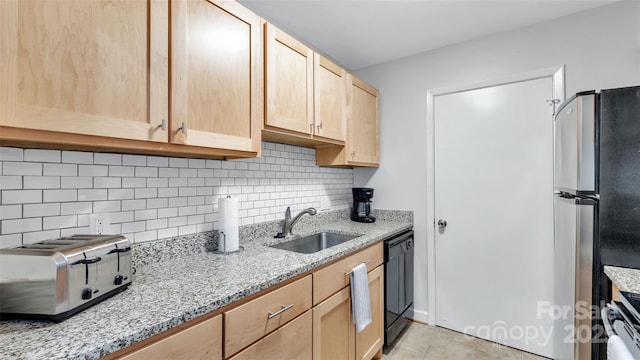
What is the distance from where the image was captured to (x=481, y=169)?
92.1 inches

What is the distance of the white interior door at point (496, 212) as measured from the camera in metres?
2.12

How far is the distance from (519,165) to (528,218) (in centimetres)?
41

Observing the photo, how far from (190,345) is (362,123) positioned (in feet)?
6.82

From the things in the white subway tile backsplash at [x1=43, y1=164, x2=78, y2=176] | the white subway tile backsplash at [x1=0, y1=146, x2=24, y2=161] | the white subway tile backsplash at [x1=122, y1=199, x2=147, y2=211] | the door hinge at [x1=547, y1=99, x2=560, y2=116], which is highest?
the door hinge at [x1=547, y1=99, x2=560, y2=116]

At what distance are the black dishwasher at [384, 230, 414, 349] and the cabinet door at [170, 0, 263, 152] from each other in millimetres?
1341

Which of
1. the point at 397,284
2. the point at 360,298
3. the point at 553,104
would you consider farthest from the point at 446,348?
the point at 553,104

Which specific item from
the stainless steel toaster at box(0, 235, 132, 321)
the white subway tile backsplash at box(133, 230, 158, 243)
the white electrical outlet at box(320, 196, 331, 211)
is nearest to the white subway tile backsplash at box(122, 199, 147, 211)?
the white subway tile backsplash at box(133, 230, 158, 243)

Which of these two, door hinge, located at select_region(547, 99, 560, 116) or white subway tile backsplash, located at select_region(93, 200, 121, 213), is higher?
door hinge, located at select_region(547, 99, 560, 116)

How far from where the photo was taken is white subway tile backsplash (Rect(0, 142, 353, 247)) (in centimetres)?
104

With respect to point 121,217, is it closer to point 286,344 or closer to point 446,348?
point 286,344

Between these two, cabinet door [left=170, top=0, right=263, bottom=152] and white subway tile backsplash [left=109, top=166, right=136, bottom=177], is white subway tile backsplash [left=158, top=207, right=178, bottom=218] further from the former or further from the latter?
cabinet door [left=170, top=0, right=263, bottom=152]

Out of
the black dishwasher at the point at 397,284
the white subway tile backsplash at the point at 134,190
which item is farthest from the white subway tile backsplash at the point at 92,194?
the black dishwasher at the point at 397,284

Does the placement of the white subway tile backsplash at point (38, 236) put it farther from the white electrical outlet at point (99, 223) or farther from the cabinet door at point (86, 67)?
the cabinet door at point (86, 67)

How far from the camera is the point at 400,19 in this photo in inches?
81.7
